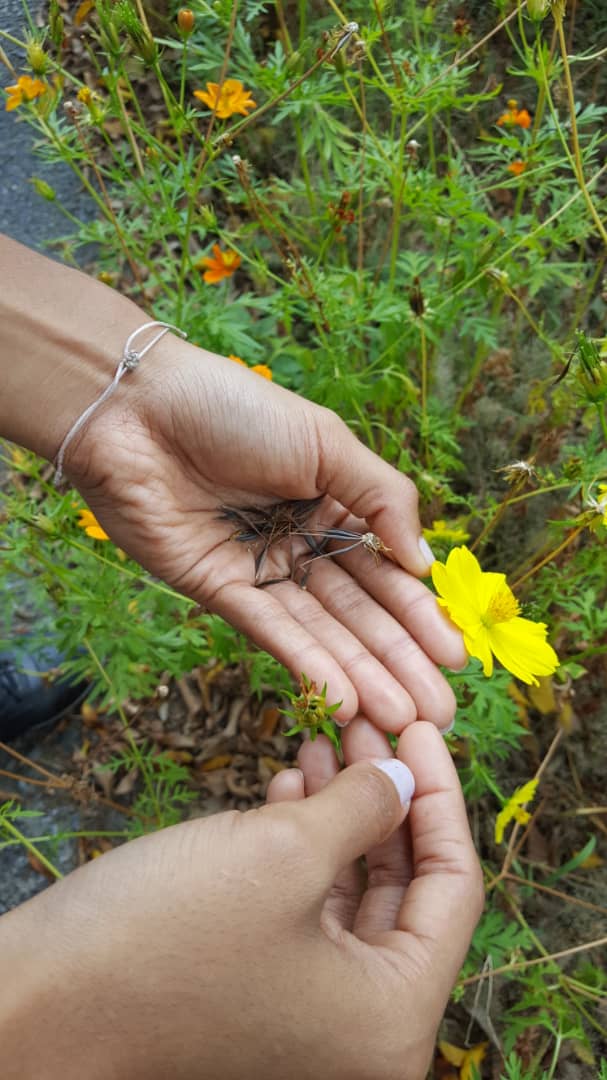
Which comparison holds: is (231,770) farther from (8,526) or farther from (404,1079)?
(404,1079)

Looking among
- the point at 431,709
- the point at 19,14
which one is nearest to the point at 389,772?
the point at 431,709

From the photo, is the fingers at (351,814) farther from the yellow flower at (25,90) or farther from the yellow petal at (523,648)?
the yellow flower at (25,90)

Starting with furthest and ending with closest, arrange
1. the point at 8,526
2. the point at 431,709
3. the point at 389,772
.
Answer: the point at 8,526 < the point at 431,709 < the point at 389,772

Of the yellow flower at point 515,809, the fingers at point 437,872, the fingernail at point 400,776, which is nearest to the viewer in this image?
the fingers at point 437,872

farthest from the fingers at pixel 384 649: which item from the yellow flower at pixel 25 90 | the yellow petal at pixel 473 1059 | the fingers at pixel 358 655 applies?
the yellow flower at pixel 25 90

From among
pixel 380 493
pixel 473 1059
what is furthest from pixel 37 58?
pixel 473 1059

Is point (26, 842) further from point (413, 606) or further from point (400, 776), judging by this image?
point (413, 606)
